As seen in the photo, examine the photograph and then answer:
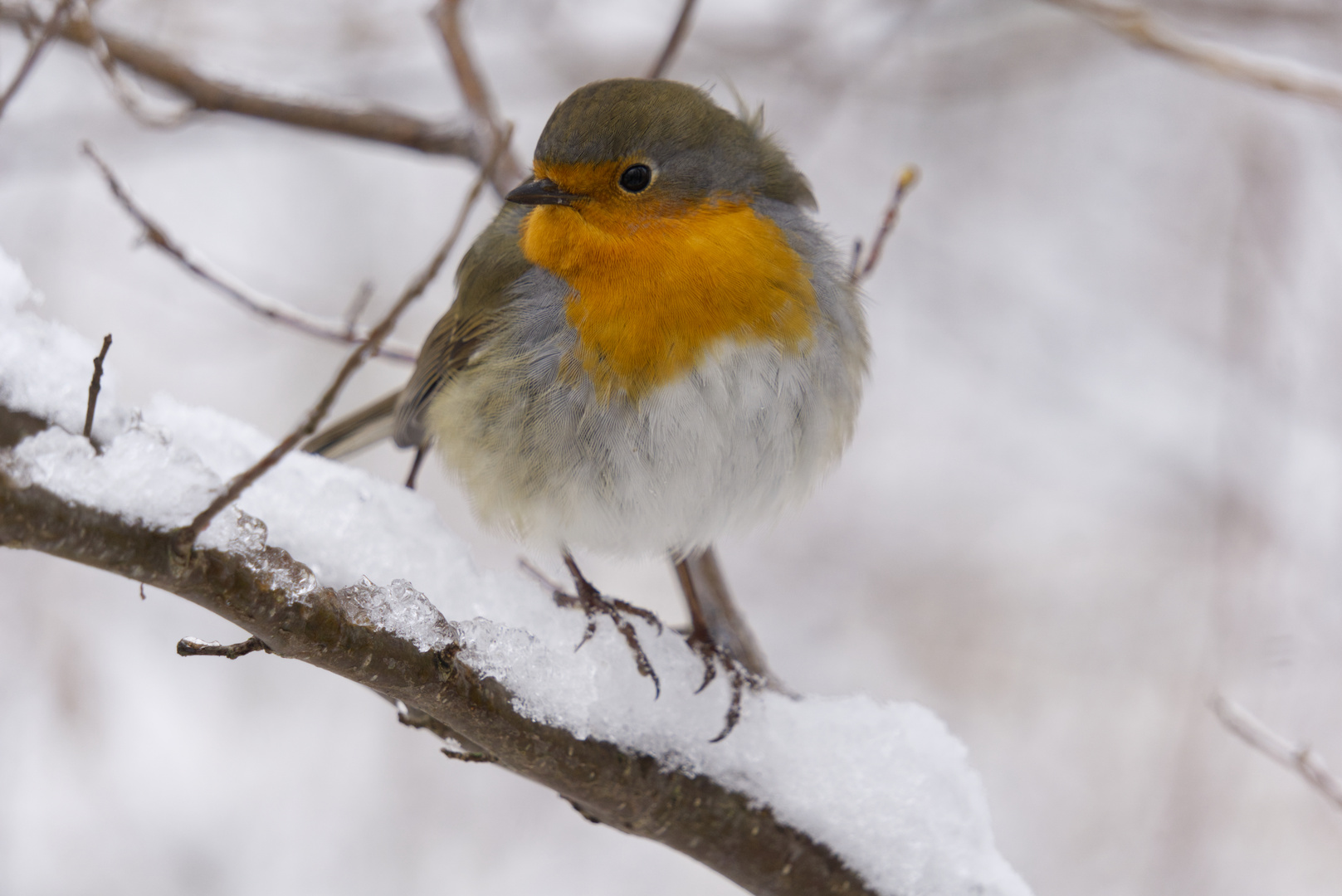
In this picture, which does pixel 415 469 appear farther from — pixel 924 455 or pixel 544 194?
pixel 924 455

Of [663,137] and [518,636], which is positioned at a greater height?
[663,137]

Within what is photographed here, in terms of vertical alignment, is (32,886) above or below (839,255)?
below

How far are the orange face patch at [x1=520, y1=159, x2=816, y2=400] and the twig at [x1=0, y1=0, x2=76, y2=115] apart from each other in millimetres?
983

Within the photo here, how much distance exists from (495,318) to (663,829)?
49.1 inches

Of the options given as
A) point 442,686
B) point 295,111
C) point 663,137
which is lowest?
point 442,686

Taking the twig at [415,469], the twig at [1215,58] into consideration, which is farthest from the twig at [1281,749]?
the twig at [415,469]

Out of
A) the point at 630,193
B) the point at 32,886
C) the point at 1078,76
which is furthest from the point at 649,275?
the point at 1078,76

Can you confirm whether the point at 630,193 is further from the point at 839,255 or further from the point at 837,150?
the point at 837,150

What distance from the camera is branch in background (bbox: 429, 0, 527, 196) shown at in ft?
11.6

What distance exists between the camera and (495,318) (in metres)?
2.49

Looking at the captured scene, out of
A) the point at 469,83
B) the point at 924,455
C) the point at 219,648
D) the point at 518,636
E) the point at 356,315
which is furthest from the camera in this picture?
the point at 924,455

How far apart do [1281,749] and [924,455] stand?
4487 millimetres

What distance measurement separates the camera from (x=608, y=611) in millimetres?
2344

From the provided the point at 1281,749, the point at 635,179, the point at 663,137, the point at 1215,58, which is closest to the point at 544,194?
the point at 635,179
